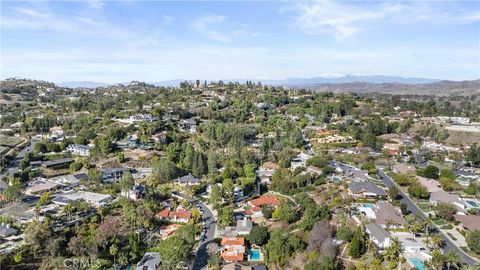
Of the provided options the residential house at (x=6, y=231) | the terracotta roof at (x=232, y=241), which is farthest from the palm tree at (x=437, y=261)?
the residential house at (x=6, y=231)

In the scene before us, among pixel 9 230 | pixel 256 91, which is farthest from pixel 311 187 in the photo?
pixel 256 91

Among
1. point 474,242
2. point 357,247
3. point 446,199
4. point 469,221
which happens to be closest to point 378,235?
point 357,247

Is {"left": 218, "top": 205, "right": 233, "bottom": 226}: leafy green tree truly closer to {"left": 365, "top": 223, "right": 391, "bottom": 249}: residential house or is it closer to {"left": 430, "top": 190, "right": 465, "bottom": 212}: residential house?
{"left": 365, "top": 223, "right": 391, "bottom": 249}: residential house

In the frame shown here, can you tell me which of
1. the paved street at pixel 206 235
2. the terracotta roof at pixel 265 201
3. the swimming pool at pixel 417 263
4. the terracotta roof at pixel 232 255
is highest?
the swimming pool at pixel 417 263

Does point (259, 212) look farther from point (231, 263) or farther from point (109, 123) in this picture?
point (109, 123)

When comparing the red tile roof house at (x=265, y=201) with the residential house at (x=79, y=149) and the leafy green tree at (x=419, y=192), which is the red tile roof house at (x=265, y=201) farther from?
the residential house at (x=79, y=149)

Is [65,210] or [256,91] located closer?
[65,210]
